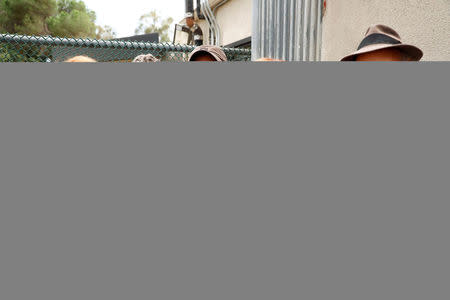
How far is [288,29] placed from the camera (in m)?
3.57

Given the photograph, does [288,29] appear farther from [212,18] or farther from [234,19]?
[212,18]

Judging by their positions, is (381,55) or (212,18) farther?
(212,18)

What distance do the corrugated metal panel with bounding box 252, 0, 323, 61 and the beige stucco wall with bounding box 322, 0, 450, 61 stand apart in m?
0.11

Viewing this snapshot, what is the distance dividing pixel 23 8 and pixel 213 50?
75.4 feet

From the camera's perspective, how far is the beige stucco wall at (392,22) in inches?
86.2

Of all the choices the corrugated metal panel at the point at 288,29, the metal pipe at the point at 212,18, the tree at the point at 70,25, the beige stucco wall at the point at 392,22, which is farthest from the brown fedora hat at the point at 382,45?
the tree at the point at 70,25

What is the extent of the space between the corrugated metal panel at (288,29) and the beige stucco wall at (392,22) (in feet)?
0.36

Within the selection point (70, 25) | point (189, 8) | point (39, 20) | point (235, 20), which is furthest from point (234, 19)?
point (39, 20)

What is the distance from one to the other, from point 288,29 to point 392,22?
1206 millimetres

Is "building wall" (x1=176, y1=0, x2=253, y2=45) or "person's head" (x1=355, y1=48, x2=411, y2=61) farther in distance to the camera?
"building wall" (x1=176, y1=0, x2=253, y2=45)

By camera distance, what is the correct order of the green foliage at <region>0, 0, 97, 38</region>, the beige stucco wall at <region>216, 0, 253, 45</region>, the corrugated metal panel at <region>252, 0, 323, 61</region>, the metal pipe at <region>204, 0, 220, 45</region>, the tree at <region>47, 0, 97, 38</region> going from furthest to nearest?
the tree at <region>47, 0, 97, 38</region>
the green foliage at <region>0, 0, 97, 38</region>
the metal pipe at <region>204, 0, 220, 45</region>
the beige stucco wall at <region>216, 0, 253, 45</region>
the corrugated metal panel at <region>252, 0, 323, 61</region>

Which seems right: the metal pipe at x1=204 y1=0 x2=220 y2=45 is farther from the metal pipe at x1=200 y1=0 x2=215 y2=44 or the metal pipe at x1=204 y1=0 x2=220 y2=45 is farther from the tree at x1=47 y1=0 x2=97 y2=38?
the tree at x1=47 y1=0 x2=97 y2=38

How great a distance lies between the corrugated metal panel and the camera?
3.40 m

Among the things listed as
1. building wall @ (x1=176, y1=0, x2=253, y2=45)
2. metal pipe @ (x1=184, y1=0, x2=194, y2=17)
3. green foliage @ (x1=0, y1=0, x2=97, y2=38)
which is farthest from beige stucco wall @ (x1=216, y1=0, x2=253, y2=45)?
green foliage @ (x1=0, y1=0, x2=97, y2=38)
